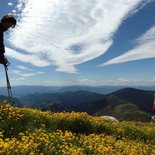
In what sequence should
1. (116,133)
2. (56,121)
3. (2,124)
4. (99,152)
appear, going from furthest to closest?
1. (116,133)
2. (56,121)
3. (2,124)
4. (99,152)

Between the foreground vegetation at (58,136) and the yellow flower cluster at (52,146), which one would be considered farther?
the foreground vegetation at (58,136)

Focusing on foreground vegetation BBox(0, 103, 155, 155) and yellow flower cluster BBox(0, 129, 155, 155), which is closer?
yellow flower cluster BBox(0, 129, 155, 155)

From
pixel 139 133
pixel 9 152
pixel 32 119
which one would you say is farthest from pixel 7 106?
pixel 139 133

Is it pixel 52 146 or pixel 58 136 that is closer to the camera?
pixel 52 146

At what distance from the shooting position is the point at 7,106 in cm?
1209

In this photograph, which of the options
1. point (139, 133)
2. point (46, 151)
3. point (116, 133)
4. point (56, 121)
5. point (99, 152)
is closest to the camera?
point (46, 151)

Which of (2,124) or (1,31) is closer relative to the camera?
(1,31)

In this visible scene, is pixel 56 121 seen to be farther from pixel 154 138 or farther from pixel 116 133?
pixel 154 138

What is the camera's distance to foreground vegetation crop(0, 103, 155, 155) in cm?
841

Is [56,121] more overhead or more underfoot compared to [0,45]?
more underfoot

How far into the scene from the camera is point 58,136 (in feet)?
35.1

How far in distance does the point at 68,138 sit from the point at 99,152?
1.30 metres

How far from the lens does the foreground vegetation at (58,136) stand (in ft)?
27.6

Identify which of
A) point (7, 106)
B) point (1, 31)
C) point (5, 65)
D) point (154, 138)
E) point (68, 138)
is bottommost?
point (154, 138)
